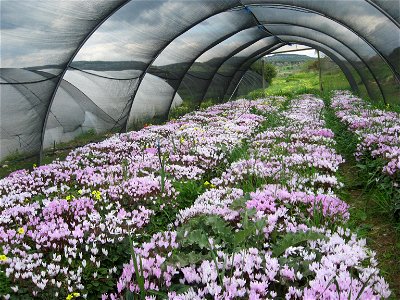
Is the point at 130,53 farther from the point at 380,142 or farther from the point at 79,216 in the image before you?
the point at 79,216

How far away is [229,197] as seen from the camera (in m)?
5.42

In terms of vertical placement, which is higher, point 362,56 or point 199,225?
point 362,56

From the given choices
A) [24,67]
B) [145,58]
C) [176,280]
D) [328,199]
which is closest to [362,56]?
[145,58]

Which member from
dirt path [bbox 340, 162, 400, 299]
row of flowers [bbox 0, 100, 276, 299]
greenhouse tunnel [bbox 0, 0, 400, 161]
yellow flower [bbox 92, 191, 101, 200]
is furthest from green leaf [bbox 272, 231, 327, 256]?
greenhouse tunnel [bbox 0, 0, 400, 161]

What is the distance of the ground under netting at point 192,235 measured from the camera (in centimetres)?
316

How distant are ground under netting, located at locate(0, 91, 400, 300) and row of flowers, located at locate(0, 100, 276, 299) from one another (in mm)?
18

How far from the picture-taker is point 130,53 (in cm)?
1520

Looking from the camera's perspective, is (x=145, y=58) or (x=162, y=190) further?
(x=145, y=58)

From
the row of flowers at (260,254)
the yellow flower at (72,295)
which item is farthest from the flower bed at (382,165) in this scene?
the yellow flower at (72,295)

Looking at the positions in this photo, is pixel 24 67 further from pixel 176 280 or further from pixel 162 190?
pixel 176 280

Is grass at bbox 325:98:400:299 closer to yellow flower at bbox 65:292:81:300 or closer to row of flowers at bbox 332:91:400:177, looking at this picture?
row of flowers at bbox 332:91:400:177

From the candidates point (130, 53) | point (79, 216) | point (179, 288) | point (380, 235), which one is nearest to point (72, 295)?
point (179, 288)

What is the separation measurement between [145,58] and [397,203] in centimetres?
1246

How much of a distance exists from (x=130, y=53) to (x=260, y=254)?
Result: 12.7m
